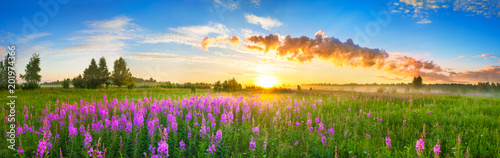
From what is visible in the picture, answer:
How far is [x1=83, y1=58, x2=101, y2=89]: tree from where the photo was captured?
44.4 metres

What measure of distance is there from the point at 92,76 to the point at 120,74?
4953 millimetres

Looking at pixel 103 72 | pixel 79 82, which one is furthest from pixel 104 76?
pixel 79 82

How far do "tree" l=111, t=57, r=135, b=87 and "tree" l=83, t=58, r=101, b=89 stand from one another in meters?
2.95

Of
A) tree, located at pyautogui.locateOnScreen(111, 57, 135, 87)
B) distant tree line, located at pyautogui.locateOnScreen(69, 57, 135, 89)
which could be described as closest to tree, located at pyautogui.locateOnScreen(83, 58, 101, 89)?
distant tree line, located at pyautogui.locateOnScreen(69, 57, 135, 89)

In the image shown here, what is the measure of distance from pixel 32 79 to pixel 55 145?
143 ft

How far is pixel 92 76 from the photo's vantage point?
46.5m

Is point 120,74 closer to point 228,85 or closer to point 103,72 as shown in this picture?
point 103,72

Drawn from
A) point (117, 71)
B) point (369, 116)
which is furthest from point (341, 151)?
point (117, 71)

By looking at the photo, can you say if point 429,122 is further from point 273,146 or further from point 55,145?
point 55,145

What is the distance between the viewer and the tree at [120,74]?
46906 millimetres

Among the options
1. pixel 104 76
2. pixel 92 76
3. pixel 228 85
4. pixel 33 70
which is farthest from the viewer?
pixel 104 76

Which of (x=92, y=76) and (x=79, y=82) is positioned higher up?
(x=92, y=76)

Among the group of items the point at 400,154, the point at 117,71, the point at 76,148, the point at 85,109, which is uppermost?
the point at 117,71

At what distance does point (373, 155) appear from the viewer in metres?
4.50
